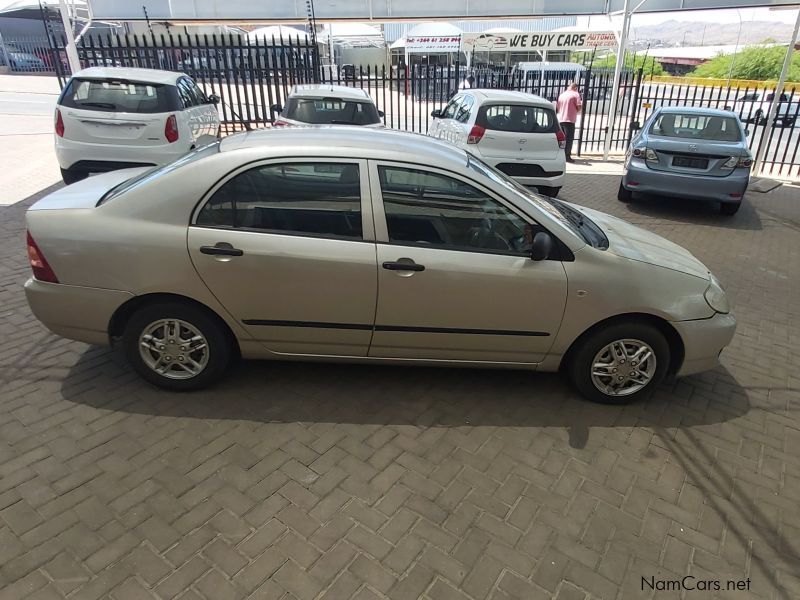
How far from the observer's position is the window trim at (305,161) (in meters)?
3.19

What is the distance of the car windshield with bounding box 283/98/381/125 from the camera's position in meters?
8.45

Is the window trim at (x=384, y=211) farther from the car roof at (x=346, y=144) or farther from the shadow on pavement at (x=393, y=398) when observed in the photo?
the shadow on pavement at (x=393, y=398)

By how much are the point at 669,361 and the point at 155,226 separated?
11.0 ft

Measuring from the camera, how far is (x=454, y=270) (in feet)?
10.5

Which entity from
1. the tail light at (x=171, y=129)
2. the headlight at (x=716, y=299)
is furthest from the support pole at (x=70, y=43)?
the headlight at (x=716, y=299)

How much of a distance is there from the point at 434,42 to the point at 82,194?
2230 centimetres

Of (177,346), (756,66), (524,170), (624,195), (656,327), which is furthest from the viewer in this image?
(756,66)

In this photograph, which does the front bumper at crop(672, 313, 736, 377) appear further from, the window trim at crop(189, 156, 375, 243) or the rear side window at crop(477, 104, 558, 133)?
the rear side window at crop(477, 104, 558, 133)

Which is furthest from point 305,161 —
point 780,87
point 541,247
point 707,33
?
point 707,33

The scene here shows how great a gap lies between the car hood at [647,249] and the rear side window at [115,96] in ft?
20.9

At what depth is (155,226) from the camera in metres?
3.17

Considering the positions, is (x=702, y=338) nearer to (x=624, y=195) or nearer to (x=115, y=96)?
(x=624, y=195)

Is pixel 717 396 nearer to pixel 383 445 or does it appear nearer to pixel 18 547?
pixel 383 445

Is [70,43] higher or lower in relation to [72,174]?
higher
